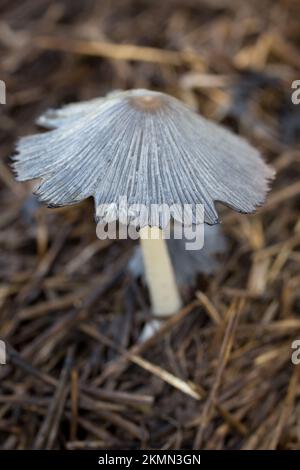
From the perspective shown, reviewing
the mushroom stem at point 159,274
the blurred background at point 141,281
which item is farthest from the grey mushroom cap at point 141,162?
the blurred background at point 141,281

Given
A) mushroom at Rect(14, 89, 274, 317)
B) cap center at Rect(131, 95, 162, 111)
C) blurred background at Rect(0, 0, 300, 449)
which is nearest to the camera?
mushroom at Rect(14, 89, 274, 317)

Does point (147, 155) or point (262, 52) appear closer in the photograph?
point (147, 155)

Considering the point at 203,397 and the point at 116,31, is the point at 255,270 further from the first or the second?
the point at 116,31

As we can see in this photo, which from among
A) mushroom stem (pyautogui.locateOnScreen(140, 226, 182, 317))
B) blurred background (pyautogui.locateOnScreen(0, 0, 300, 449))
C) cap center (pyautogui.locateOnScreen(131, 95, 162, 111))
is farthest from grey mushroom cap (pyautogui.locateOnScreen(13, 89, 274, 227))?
blurred background (pyautogui.locateOnScreen(0, 0, 300, 449))

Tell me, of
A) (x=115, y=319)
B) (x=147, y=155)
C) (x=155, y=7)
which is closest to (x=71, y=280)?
(x=115, y=319)

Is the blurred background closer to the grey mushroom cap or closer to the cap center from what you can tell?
the grey mushroom cap

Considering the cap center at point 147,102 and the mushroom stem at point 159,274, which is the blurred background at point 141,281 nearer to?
the mushroom stem at point 159,274

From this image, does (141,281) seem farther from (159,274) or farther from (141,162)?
(141,162)

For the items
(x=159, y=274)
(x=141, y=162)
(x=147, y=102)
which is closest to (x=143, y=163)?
(x=141, y=162)
